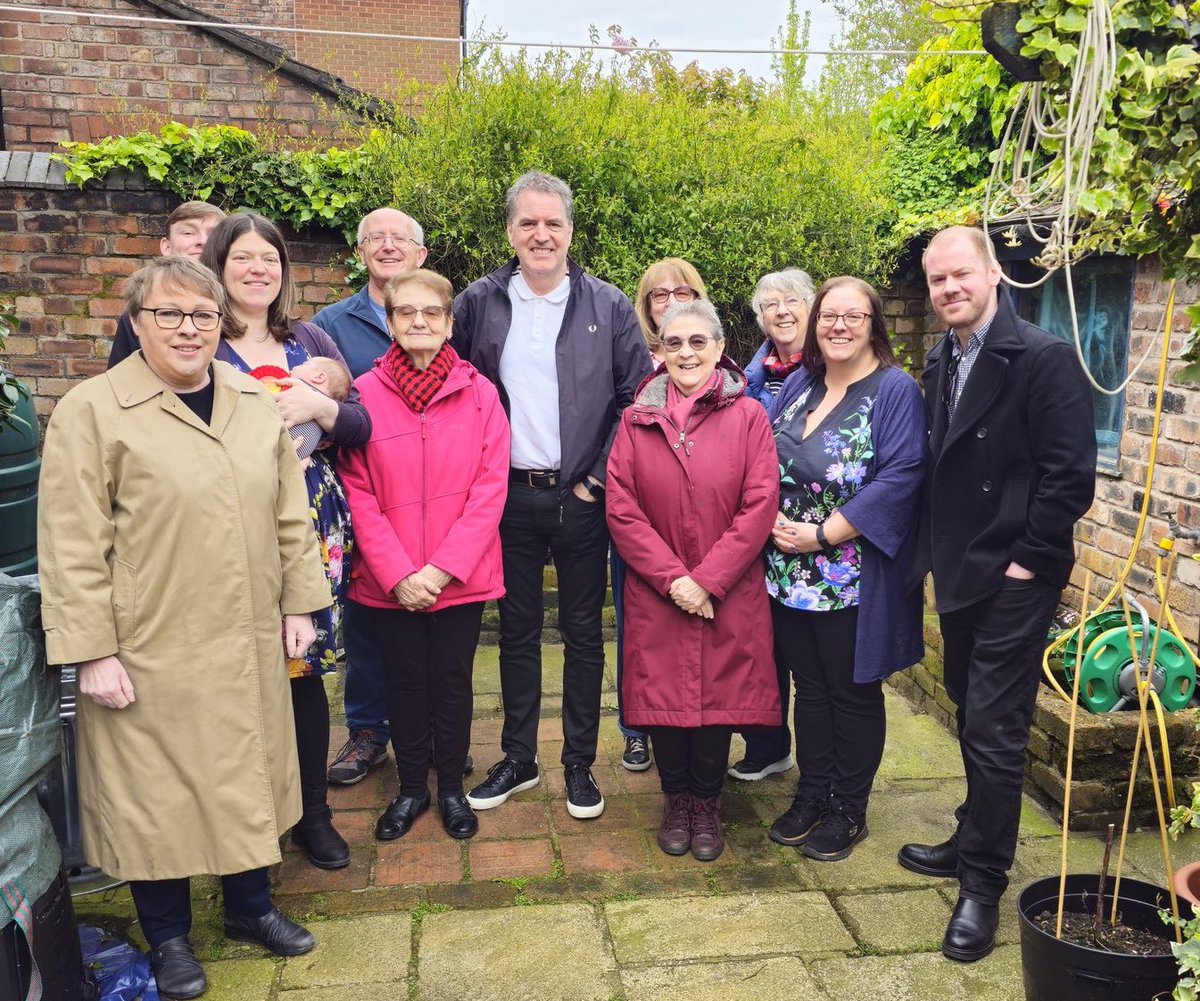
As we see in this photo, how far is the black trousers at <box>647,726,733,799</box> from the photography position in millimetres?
3447

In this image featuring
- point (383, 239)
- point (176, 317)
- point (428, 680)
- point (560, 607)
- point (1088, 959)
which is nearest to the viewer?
point (1088, 959)

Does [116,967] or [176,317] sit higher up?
[176,317]

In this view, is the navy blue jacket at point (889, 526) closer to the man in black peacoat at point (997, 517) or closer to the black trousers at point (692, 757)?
the man in black peacoat at point (997, 517)

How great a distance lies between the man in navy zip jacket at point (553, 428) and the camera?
143 inches

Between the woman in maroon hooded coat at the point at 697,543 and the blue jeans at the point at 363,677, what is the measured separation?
116cm

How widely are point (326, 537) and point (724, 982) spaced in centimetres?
179

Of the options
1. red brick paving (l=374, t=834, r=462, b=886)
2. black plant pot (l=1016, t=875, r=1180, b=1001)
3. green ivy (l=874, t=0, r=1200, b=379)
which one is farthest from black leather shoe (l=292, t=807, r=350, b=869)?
green ivy (l=874, t=0, r=1200, b=379)

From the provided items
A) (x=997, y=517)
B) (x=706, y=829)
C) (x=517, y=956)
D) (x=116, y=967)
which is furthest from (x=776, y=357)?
(x=116, y=967)

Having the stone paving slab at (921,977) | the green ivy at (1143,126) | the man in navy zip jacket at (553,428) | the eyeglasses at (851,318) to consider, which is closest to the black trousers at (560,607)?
the man in navy zip jacket at (553,428)

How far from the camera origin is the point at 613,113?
6.12m

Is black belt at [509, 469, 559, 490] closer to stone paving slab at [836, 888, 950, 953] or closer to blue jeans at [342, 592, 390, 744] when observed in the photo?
blue jeans at [342, 592, 390, 744]

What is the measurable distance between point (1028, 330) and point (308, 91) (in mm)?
8688

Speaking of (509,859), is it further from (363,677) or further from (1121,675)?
(1121,675)

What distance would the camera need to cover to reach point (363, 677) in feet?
13.4
